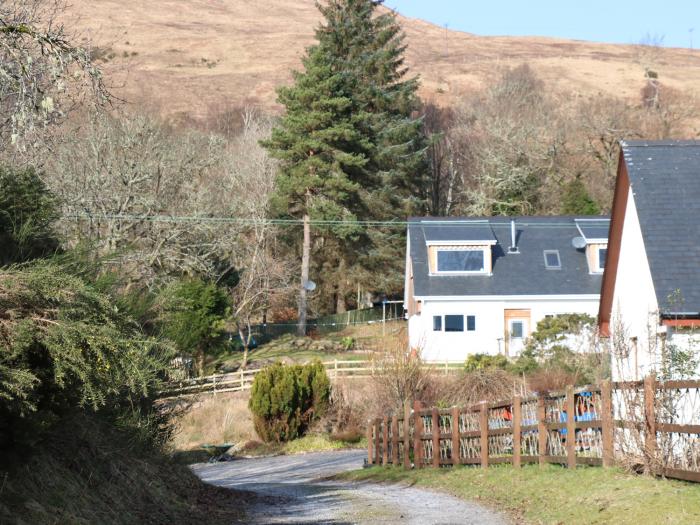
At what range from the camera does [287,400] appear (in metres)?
36.3

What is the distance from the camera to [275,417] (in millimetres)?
36438

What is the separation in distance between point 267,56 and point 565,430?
408 feet

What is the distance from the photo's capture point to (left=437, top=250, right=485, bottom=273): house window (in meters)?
46.8

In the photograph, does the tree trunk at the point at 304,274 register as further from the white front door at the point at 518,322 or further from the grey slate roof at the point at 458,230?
the white front door at the point at 518,322

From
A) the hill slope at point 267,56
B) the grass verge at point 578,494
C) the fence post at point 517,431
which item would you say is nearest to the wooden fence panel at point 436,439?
the grass verge at point 578,494

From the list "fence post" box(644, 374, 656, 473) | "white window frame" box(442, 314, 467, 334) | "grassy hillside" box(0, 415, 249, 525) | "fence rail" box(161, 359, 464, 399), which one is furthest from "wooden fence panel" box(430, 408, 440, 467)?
"white window frame" box(442, 314, 467, 334)

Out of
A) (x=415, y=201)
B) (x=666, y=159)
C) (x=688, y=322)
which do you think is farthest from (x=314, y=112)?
(x=688, y=322)

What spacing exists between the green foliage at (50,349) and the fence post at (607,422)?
6.19 metres

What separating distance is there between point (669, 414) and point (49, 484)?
636 centimetres

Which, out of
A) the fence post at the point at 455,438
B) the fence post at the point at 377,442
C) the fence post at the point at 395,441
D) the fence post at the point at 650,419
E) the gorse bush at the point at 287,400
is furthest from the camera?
the gorse bush at the point at 287,400

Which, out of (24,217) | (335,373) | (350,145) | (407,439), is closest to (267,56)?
(350,145)

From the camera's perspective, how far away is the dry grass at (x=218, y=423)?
3747 cm

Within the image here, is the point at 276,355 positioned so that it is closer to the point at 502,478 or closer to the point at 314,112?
the point at 314,112

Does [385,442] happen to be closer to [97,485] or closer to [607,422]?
[607,422]
